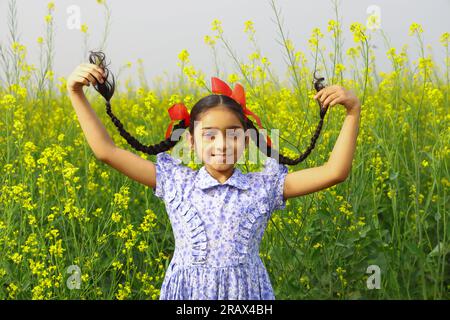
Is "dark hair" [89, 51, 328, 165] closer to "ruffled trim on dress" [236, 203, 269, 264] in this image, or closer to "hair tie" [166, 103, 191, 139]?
"hair tie" [166, 103, 191, 139]

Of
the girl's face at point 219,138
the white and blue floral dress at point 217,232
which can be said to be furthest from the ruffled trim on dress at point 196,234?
the girl's face at point 219,138

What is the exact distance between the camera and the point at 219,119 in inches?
77.3

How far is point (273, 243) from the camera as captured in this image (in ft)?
9.72

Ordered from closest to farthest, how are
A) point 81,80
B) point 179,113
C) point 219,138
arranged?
point 81,80 < point 219,138 < point 179,113

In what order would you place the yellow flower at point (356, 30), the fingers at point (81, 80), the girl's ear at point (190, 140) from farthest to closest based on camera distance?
1. the yellow flower at point (356, 30)
2. the girl's ear at point (190, 140)
3. the fingers at point (81, 80)

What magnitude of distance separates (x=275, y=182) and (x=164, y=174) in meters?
0.30

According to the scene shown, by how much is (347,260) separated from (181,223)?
133cm

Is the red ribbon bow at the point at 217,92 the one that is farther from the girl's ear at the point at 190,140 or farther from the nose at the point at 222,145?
the nose at the point at 222,145

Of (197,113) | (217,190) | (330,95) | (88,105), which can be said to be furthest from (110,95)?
(330,95)

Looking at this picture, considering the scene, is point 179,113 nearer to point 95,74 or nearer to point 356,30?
point 95,74

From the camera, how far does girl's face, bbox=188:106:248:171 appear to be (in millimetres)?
1937

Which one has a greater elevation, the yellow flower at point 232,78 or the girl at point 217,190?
the yellow flower at point 232,78

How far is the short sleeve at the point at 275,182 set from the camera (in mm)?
2021
